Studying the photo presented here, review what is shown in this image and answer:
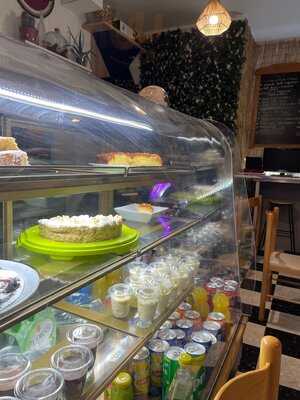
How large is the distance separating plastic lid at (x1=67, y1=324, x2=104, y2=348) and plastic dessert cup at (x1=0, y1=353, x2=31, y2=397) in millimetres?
199

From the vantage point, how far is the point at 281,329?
2.57m

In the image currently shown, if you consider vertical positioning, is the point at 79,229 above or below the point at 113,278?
above

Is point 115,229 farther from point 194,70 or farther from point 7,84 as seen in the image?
point 194,70

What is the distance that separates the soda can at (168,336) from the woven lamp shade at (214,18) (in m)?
2.79

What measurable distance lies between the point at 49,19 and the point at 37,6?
365mm

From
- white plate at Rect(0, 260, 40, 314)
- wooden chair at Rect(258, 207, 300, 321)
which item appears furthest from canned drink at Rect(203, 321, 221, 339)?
wooden chair at Rect(258, 207, 300, 321)

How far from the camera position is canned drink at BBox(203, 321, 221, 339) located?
1.55 meters

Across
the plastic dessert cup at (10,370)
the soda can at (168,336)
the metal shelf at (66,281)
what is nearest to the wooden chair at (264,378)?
the metal shelf at (66,281)

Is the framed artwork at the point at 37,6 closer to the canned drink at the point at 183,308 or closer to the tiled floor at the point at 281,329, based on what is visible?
the canned drink at the point at 183,308

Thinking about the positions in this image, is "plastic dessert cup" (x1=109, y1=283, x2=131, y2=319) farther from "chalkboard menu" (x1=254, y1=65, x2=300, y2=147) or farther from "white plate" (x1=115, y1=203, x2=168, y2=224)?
"chalkboard menu" (x1=254, y1=65, x2=300, y2=147)

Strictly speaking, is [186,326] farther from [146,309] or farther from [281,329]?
[281,329]

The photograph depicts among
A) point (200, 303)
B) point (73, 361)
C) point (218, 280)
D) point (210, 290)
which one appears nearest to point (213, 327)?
point (200, 303)

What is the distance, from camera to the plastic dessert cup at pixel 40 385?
719 mm

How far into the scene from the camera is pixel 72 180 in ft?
2.65
